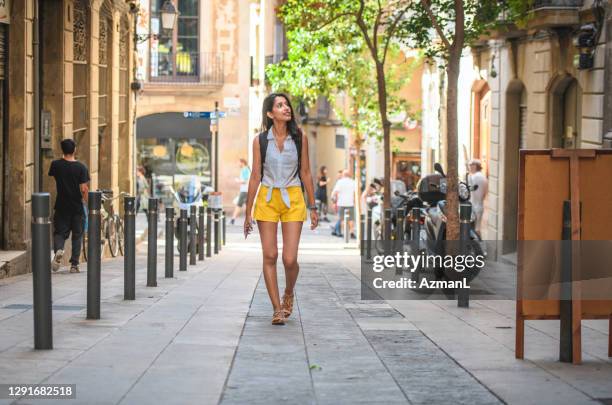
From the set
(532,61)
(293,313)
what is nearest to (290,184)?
(293,313)

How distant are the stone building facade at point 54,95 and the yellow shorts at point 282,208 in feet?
18.5

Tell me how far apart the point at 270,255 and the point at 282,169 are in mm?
692

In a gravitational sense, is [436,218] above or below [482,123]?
below

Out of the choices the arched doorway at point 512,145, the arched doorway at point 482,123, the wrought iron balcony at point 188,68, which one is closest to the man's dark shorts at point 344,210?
the arched doorway at point 482,123

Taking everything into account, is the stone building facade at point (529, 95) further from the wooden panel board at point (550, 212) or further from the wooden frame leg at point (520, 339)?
the wooden frame leg at point (520, 339)

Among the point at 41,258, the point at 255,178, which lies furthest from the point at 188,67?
the point at 41,258

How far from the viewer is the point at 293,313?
11.2 metres

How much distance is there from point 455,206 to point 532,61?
27.9 ft

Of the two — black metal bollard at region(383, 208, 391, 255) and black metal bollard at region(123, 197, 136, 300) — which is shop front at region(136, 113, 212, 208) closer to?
black metal bollard at region(383, 208, 391, 255)

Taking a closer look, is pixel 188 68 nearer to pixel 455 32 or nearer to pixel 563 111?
pixel 563 111

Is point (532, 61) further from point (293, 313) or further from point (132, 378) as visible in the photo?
point (132, 378)

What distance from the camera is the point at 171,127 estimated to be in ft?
168

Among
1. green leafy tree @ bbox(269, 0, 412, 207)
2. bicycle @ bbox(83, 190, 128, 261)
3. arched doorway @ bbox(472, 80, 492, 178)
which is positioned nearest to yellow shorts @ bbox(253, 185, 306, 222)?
bicycle @ bbox(83, 190, 128, 261)

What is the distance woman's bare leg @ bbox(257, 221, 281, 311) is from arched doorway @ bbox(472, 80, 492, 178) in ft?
57.9
